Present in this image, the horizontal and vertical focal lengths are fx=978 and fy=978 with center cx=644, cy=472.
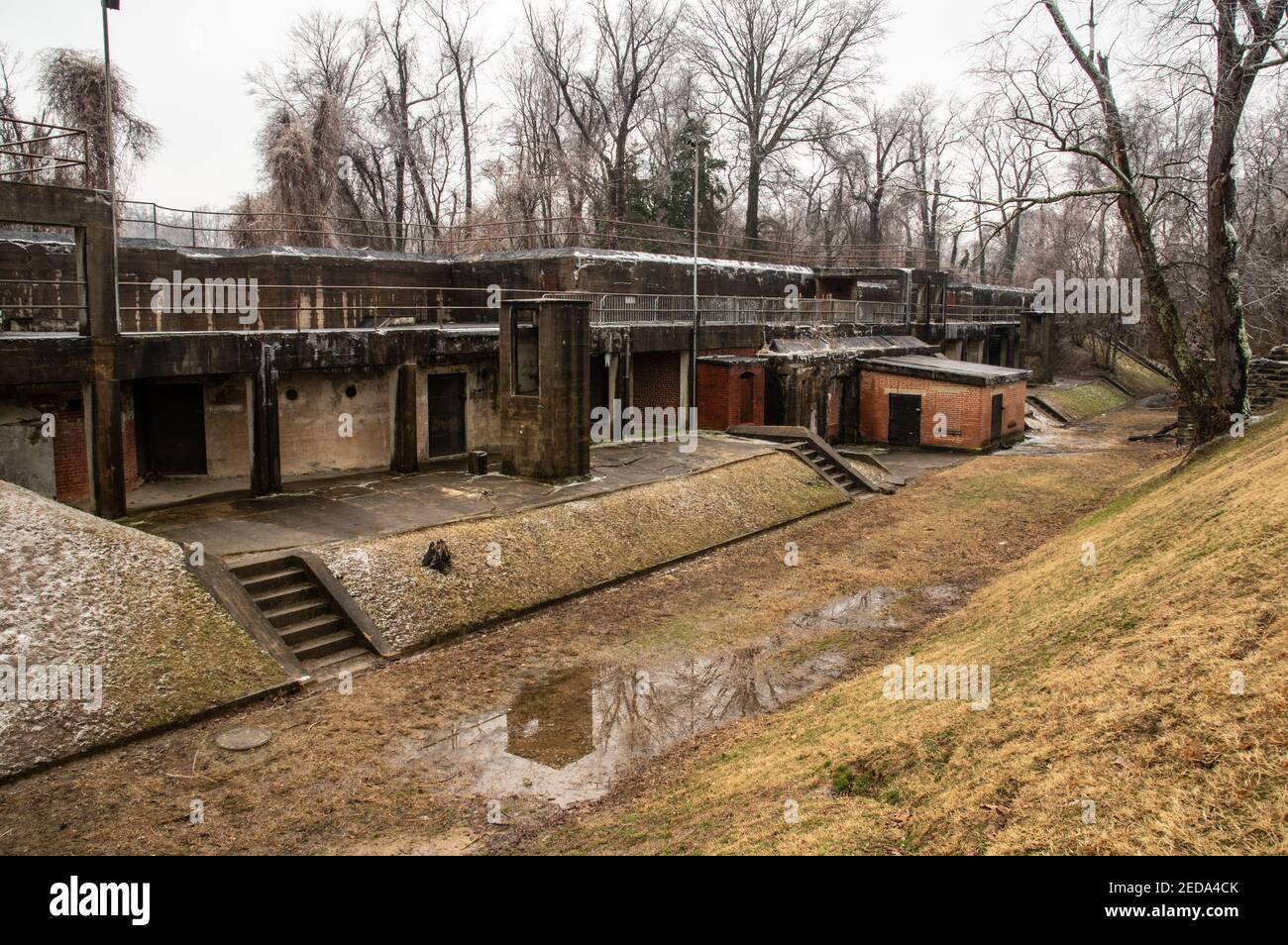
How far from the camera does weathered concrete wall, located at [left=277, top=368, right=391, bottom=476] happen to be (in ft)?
67.9

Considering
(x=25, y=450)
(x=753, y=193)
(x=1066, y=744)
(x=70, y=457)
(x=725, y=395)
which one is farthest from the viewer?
(x=753, y=193)

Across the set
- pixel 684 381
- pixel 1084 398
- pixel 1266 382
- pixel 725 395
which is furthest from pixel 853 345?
pixel 1084 398

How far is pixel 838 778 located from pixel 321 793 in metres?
5.32

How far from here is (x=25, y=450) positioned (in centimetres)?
1703

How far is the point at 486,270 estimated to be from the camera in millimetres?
28922

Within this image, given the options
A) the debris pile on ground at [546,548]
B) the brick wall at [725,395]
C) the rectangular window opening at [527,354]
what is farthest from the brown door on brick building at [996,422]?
the rectangular window opening at [527,354]

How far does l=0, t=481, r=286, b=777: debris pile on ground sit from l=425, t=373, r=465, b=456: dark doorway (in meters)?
10.0

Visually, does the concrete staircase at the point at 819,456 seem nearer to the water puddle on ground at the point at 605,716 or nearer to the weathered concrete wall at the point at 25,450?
the water puddle on ground at the point at 605,716

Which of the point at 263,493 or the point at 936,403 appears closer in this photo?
the point at 263,493

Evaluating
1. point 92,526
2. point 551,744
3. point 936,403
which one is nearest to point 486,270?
point 936,403

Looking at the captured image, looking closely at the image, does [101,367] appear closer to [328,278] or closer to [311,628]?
[311,628]

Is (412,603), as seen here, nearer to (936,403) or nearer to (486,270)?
(486,270)

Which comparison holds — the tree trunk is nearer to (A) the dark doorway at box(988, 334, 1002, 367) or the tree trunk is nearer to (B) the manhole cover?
(A) the dark doorway at box(988, 334, 1002, 367)

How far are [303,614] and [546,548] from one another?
464cm
